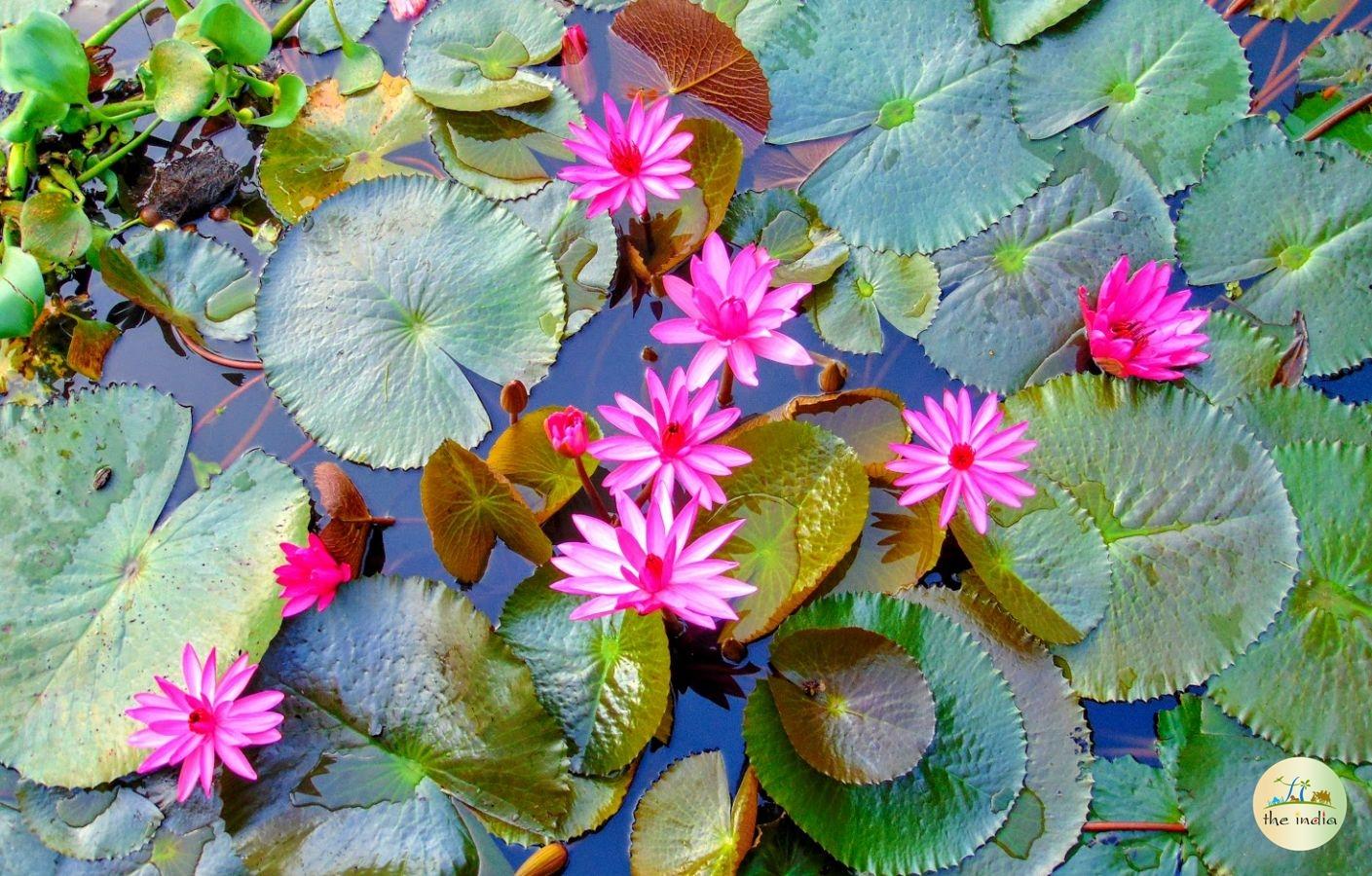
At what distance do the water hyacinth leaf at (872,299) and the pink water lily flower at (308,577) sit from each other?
1.37 metres

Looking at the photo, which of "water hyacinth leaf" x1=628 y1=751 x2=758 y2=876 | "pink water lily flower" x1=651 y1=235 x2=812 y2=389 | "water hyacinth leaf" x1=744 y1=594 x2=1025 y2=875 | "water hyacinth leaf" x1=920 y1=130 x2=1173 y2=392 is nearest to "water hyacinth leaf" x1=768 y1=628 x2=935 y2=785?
"water hyacinth leaf" x1=744 y1=594 x2=1025 y2=875

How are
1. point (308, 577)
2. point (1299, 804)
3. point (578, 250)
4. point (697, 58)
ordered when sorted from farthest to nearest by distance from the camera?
point (697, 58) < point (578, 250) < point (308, 577) < point (1299, 804)

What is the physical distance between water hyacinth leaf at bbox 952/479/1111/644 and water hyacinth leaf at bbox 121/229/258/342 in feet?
6.89

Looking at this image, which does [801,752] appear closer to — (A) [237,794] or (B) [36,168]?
(A) [237,794]

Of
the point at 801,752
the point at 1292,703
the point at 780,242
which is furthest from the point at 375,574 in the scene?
the point at 1292,703

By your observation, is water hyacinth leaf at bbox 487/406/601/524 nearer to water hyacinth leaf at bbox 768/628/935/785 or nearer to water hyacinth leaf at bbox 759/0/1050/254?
water hyacinth leaf at bbox 768/628/935/785

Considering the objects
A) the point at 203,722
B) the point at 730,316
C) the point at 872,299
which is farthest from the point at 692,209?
the point at 203,722

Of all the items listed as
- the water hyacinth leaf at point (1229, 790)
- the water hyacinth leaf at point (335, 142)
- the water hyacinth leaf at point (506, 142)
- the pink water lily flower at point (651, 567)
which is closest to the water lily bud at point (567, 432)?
the pink water lily flower at point (651, 567)

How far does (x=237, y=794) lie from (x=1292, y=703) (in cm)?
228

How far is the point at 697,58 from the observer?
2682 mm

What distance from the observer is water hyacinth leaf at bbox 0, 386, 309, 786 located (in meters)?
2.06

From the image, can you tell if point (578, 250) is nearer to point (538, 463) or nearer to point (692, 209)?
point (692, 209)

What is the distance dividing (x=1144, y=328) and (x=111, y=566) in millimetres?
2538

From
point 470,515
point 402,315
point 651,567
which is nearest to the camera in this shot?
point 651,567
